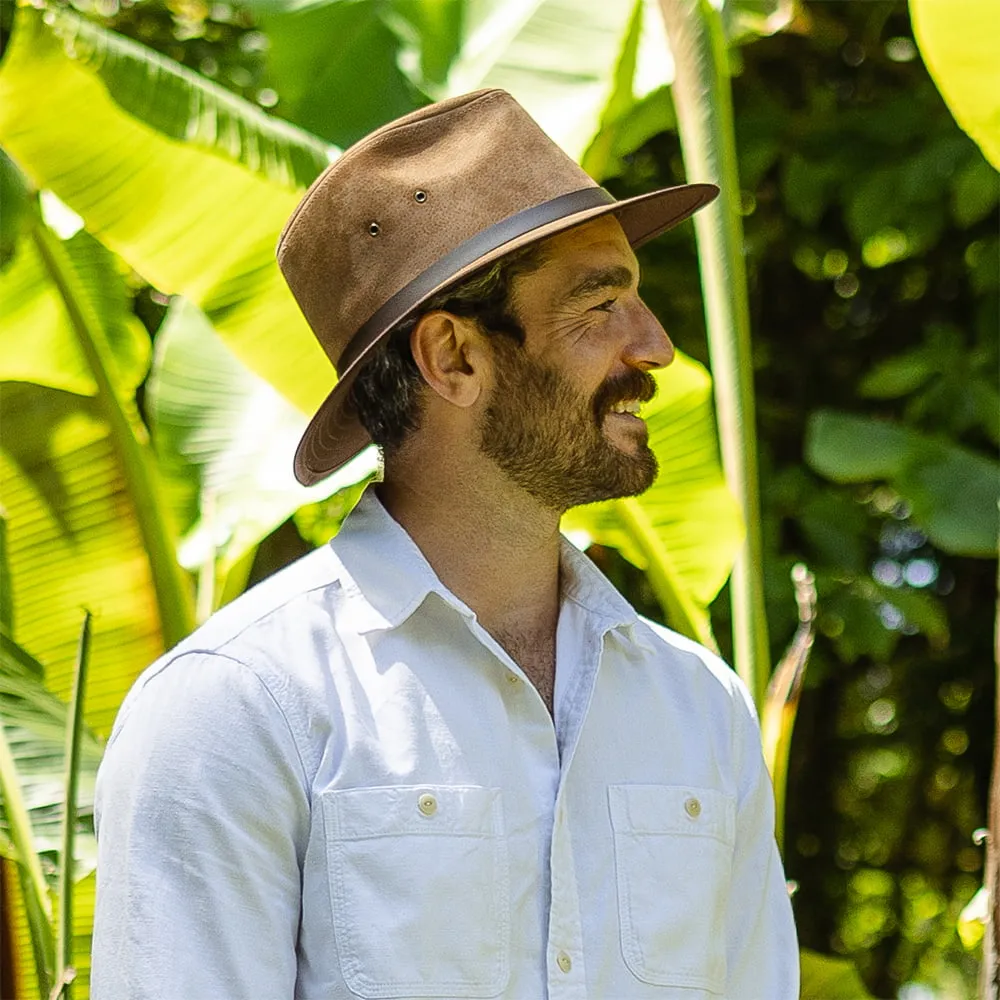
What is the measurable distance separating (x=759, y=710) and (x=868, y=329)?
4.93 ft

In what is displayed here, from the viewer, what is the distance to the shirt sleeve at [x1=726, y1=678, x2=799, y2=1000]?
1.46 m

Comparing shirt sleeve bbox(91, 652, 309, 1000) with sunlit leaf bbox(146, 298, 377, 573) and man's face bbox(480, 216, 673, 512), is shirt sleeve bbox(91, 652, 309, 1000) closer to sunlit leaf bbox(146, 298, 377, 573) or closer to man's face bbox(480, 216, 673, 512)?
man's face bbox(480, 216, 673, 512)

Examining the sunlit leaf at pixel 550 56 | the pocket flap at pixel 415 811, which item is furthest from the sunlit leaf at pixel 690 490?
the pocket flap at pixel 415 811

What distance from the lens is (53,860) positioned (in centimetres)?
204

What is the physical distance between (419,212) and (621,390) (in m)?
0.25

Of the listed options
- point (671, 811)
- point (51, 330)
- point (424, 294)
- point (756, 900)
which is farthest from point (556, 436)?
point (51, 330)

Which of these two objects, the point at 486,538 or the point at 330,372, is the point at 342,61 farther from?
the point at 486,538

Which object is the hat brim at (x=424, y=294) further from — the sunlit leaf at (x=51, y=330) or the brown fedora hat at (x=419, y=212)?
the sunlit leaf at (x=51, y=330)

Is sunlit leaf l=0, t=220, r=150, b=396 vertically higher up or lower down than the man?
higher up

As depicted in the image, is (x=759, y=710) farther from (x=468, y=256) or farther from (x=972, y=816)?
(x=972, y=816)

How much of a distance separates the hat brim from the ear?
54 millimetres

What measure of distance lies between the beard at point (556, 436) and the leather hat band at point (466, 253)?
10 cm

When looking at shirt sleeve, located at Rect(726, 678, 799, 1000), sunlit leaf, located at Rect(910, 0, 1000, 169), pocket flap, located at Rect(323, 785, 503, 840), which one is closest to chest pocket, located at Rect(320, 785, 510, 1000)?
pocket flap, located at Rect(323, 785, 503, 840)

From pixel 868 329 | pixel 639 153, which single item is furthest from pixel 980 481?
pixel 639 153
